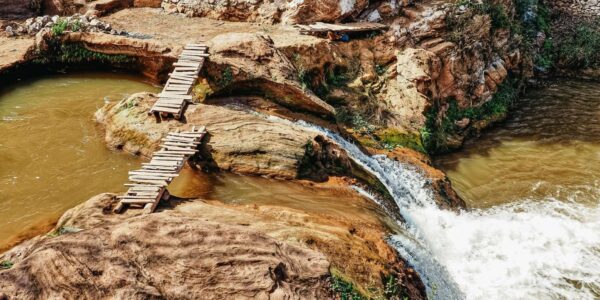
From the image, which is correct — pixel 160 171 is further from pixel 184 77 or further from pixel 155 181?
pixel 184 77

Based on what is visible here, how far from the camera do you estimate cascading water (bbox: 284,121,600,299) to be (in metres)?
7.13

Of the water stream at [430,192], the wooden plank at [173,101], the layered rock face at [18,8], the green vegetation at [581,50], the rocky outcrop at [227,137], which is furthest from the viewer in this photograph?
Result: the green vegetation at [581,50]

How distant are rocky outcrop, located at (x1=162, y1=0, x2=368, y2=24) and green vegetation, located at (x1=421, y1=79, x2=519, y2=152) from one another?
12.0 ft

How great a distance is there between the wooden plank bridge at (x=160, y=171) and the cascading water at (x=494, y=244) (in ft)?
9.09

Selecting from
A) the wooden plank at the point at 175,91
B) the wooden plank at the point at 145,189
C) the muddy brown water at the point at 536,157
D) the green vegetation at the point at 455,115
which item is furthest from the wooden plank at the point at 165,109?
the muddy brown water at the point at 536,157

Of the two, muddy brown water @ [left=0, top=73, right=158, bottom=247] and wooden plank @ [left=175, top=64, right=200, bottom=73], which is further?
wooden plank @ [left=175, top=64, right=200, bottom=73]

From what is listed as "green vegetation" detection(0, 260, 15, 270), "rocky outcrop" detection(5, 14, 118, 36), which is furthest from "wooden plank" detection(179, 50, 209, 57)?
"green vegetation" detection(0, 260, 15, 270)

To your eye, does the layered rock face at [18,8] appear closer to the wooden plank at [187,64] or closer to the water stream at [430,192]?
the water stream at [430,192]

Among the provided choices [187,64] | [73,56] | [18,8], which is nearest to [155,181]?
[187,64]

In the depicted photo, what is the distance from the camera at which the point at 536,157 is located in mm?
11711

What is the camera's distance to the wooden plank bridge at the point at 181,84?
28.2 ft

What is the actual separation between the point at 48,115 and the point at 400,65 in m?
8.26

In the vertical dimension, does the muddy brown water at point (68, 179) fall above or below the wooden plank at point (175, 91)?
below

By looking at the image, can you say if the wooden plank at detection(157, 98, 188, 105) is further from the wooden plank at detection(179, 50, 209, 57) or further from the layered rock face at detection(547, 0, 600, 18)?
the layered rock face at detection(547, 0, 600, 18)
